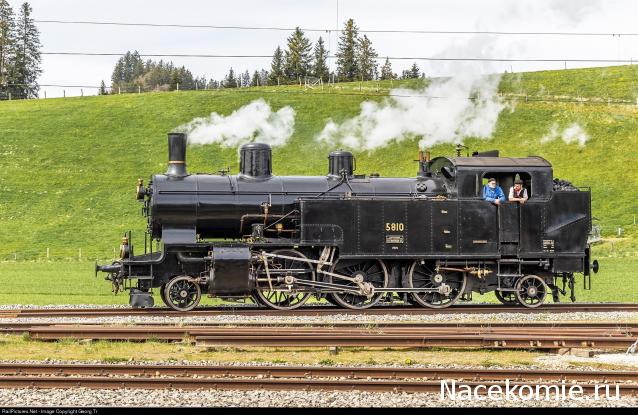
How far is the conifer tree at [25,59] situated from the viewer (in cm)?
8700

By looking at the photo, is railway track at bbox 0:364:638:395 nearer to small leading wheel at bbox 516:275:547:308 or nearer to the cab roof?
small leading wheel at bbox 516:275:547:308

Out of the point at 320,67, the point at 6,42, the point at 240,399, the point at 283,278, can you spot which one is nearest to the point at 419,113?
the point at 283,278

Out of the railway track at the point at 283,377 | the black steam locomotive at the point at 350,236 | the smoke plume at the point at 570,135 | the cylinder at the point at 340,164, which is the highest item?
the smoke plume at the point at 570,135

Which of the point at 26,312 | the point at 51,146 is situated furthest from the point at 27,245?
the point at 26,312

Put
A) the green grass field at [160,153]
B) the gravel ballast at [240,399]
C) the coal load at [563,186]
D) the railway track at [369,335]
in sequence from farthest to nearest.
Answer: the green grass field at [160,153] < the coal load at [563,186] < the railway track at [369,335] < the gravel ballast at [240,399]

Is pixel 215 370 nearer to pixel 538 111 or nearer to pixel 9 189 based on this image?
pixel 9 189

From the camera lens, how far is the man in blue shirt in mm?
18672

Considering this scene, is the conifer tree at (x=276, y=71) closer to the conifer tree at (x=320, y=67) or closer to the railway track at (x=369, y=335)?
the conifer tree at (x=320, y=67)

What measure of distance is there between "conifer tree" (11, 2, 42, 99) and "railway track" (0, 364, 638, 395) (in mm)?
81805

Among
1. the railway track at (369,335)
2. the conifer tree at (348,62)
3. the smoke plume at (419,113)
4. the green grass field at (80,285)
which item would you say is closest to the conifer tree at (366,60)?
the conifer tree at (348,62)

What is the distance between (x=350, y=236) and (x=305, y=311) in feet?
6.48

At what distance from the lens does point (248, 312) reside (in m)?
17.1

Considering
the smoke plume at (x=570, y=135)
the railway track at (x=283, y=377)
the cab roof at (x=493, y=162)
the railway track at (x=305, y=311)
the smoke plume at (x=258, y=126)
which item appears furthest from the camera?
the smoke plume at (x=570, y=135)

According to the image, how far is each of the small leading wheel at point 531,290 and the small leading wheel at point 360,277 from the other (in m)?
3.13
